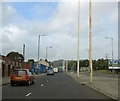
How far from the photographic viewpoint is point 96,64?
14925 centimetres

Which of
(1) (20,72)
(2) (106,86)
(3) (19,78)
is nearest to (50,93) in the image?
(2) (106,86)

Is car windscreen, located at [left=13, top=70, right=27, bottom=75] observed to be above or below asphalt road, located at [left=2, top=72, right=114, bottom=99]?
above

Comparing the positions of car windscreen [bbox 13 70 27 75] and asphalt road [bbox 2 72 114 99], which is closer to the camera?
asphalt road [bbox 2 72 114 99]

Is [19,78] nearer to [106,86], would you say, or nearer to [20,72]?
[20,72]

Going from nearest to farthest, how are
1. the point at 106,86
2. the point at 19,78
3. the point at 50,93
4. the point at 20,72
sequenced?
the point at 50,93 < the point at 106,86 < the point at 19,78 < the point at 20,72

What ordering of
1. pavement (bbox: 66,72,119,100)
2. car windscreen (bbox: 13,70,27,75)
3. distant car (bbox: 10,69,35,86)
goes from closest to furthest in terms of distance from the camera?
1. pavement (bbox: 66,72,119,100)
2. distant car (bbox: 10,69,35,86)
3. car windscreen (bbox: 13,70,27,75)

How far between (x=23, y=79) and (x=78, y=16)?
22.2 m

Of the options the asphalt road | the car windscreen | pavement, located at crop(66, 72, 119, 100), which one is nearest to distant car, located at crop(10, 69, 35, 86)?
the car windscreen

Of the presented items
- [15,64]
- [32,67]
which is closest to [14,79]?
[15,64]

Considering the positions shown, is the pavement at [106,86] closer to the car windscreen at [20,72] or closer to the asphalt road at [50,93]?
the asphalt road at [50,93]

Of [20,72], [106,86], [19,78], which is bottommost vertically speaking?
[106,86]

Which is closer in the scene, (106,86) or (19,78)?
(106,86)

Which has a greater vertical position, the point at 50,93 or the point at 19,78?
the point at 19,78

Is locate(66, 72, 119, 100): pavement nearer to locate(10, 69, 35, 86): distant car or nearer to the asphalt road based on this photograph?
the asphalt road
